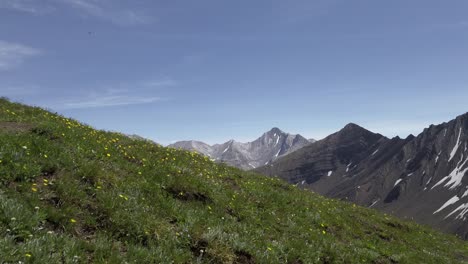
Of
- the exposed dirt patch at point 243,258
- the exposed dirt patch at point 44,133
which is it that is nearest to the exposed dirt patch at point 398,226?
the exposed dirt patch at point 243,258

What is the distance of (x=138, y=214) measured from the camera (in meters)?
10.3

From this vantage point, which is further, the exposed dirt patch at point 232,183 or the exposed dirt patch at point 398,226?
the exposed dirt patch at point 398,226

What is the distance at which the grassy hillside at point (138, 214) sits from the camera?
829 centimetres

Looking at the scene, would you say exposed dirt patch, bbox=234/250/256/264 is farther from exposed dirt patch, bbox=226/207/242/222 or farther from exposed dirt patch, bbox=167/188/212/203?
exposed dirt patch, bbox=167/188/212/203

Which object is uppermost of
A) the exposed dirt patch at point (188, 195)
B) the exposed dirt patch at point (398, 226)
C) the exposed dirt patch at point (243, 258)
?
the exposed dirt patch at point (188, 195)

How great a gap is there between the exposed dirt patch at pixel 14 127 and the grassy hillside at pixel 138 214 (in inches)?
1.5

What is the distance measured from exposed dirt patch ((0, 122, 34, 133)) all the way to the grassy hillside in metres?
0.04

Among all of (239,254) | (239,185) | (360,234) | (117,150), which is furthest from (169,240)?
(360,234)

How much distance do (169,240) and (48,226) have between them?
2.79 metres

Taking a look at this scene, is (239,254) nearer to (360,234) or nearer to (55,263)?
(55,263)

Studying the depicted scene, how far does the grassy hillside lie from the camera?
8.29 m

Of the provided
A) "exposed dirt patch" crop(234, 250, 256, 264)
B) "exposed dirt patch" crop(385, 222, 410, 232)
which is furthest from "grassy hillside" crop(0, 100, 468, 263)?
"exposed dirt patch" crop(385, 222, 410, 232)

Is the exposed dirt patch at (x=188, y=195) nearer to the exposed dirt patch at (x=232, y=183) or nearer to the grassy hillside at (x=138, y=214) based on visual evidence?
the grassy hillside at (x=138, y=214)

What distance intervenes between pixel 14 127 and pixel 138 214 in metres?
7.64
